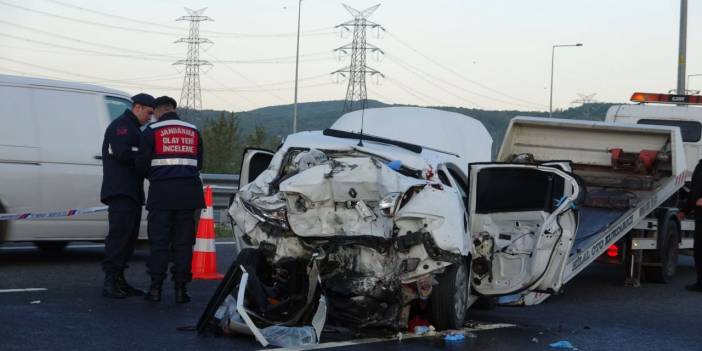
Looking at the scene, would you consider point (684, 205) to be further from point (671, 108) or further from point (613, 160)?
point (671, 108)

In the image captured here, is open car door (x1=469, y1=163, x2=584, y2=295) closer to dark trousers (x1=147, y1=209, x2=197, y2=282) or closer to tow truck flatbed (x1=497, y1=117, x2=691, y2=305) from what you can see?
tow truck flatbed (x1=497, y1=117, x2=691, y2=305)

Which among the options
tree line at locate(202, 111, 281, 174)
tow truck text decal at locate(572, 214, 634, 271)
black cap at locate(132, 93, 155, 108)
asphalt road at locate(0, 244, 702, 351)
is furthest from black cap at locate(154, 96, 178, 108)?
tree line at locate(202, 111, 281, 174)

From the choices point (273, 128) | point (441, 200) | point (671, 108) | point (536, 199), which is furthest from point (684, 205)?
point (273, 128)

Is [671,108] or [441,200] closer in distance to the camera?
[441,200]

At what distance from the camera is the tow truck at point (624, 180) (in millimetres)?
12398

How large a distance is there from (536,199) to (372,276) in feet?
9.03

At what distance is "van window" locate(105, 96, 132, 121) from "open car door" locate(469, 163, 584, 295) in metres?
4.69

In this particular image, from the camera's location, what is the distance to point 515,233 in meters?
9.64

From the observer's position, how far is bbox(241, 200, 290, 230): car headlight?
786cm

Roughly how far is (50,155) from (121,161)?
230 centimetres

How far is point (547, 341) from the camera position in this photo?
27.5 feet

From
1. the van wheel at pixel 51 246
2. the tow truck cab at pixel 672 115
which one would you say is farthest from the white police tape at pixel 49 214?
the tow truck cab at pixel 672 115

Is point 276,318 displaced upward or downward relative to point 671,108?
downward

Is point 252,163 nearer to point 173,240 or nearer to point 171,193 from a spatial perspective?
point 171,193
